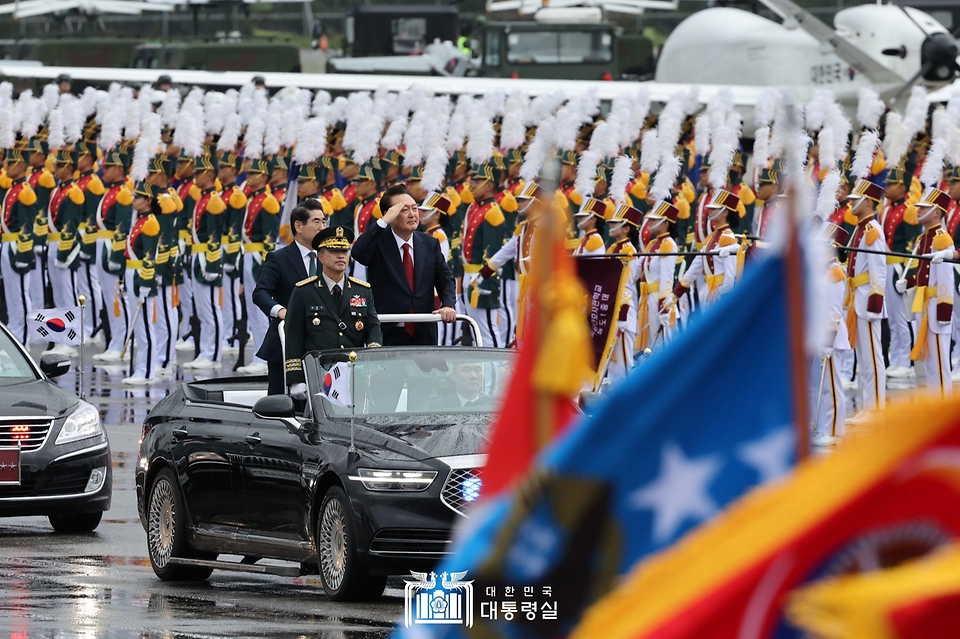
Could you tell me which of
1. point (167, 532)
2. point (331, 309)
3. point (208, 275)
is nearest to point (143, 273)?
point (208, 275)

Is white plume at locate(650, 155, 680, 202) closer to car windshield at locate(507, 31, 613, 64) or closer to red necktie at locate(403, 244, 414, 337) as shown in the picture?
red necktie at locate(403, 244, 414, 337)

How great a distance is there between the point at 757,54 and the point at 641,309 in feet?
85.6

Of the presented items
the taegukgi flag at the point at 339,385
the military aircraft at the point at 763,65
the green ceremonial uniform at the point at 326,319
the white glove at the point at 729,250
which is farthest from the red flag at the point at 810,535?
the military aircraft at the point at 763,65

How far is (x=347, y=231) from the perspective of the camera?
37.6 feet

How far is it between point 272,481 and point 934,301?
9447 millimetres

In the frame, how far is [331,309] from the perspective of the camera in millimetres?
11172

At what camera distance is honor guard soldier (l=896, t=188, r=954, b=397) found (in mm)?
17719

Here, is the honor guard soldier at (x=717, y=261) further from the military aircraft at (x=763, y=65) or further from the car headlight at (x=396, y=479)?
the military aircraft at (x=763, y=65)

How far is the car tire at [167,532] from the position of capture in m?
10.4

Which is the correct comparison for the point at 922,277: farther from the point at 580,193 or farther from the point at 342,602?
the point at 342,602

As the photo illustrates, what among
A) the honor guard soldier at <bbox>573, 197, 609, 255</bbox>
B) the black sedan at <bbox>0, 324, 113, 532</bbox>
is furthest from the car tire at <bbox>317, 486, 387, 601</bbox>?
the honor guard soldier at <bbox>573, 197, 609, 255</bbox>

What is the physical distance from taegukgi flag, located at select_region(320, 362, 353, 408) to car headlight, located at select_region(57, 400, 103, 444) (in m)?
2.68

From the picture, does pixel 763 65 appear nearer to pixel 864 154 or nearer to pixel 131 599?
pixel 864 154

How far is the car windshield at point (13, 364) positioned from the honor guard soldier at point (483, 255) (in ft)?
33.7
